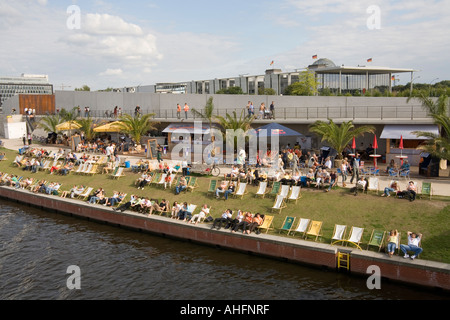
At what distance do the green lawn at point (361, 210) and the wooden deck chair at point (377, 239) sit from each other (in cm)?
33

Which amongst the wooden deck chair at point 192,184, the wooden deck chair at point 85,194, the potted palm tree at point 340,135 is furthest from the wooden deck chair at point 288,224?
the wooden deck chair at point 85,194

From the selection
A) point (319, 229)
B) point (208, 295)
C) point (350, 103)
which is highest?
point (350, 103)

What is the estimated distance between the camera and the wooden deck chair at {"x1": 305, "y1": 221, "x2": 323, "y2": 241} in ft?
51.9

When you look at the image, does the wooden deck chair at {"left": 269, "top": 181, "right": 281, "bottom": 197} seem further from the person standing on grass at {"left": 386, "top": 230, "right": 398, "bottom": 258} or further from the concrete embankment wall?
the person standing on grass at {"left": 386, "top": 230, "right": 398, "bottom": 258}

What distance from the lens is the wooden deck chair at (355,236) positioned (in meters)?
14.9

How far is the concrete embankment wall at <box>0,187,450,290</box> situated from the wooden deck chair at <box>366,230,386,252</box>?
1.25ft

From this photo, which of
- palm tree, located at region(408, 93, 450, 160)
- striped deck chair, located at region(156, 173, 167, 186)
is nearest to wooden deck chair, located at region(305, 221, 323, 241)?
palm tree, located at region(408, 93, 450, 160)

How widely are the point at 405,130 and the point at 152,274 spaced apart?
18268 millimetres

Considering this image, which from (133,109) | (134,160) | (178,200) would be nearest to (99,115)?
(133,109)

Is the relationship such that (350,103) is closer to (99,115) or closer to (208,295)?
(208,295)

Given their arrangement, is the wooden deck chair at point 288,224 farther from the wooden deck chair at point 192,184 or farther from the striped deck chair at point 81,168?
the striped deck chair at point 81,168

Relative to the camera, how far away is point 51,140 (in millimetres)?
42625

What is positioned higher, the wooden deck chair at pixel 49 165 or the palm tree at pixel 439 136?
the palm tree at pixel 439 136

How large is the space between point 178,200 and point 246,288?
Answer: 8.33 metres
